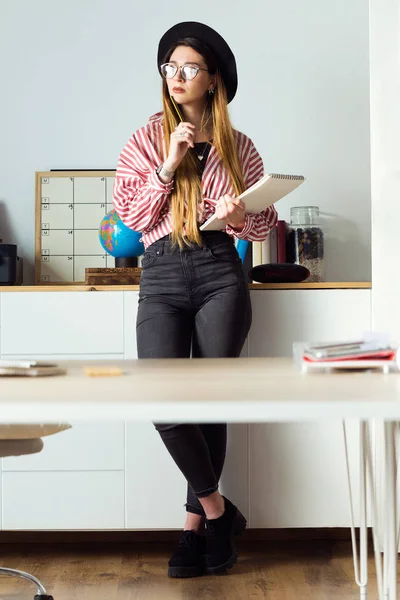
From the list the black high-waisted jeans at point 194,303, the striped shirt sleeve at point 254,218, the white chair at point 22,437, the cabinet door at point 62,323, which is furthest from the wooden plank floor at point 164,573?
the striped shirt sleeve at point 254,218

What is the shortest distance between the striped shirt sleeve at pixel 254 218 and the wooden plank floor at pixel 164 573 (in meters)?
0.97

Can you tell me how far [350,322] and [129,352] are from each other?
71 centimetres

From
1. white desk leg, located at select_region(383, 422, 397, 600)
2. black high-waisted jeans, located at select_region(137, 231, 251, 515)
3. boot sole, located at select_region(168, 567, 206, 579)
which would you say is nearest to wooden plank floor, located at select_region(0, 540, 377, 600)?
boot sole, located at select_region(168, 567, 206, 579)

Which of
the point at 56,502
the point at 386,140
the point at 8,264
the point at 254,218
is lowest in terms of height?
the point at 56,502

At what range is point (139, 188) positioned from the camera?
2354 mm

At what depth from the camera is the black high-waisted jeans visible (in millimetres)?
2260

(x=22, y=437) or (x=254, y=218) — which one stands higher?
(x=254, y=218)

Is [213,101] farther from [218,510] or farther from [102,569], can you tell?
[102,569]

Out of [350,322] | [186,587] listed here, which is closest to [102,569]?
[186,587]

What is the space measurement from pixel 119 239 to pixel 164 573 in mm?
1101

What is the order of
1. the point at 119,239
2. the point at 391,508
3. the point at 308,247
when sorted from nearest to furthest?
the point at 391,508
the point at 119,239
the point at 308,247

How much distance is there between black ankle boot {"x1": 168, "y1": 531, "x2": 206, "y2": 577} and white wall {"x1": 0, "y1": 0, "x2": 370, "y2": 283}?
4.02ft

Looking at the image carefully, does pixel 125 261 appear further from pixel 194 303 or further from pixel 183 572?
pixel 183 572

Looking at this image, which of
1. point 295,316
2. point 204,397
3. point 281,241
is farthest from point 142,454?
point 204,397
